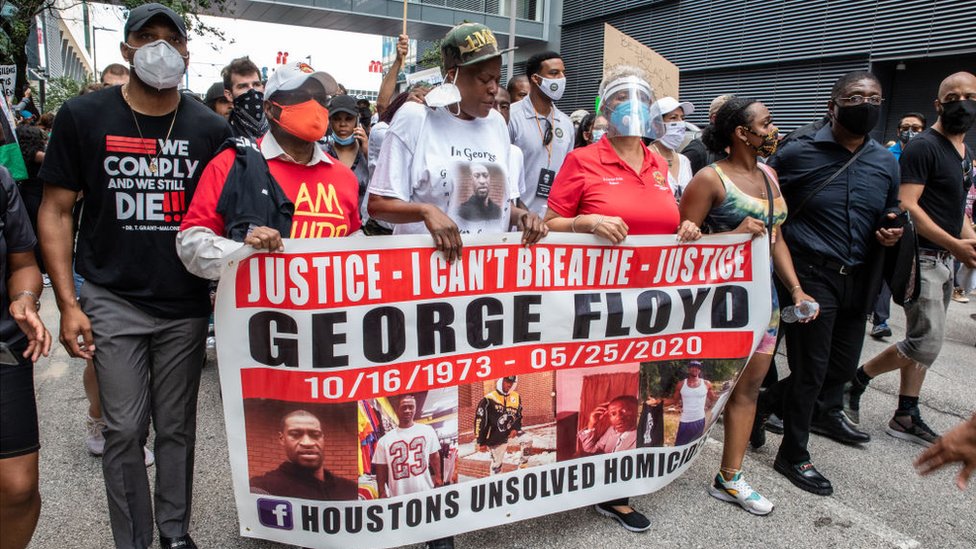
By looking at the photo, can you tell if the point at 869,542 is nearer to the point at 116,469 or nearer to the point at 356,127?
the point at 116,469

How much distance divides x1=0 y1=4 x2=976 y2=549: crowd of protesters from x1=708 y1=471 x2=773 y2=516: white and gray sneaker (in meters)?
0.01

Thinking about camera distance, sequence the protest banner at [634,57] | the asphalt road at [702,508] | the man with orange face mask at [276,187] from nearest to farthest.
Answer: the man with orange face mask at [276,187]
the asphalt road at [702,508]
the protest banner at [634,57]

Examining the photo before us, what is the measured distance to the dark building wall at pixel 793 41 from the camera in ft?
37.7

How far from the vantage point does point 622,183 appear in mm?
3168

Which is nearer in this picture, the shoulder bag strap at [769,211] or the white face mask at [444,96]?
the white face mask at [444,96]

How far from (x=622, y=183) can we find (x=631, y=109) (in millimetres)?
372

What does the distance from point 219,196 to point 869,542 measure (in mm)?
3264

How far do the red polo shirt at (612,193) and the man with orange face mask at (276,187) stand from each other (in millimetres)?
1022

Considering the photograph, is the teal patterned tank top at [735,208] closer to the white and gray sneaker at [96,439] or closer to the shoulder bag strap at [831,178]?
the shoulder bag strap at [831,178]

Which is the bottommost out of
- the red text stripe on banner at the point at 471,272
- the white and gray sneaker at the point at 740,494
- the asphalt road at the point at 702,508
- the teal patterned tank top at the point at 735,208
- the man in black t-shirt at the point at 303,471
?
the asphalt road at the point at 702,508

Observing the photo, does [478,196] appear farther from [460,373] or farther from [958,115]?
[958,115]

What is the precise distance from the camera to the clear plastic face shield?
3205 millimetres

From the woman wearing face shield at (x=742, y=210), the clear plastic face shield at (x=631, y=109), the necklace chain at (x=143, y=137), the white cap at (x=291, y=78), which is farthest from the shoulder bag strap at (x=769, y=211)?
the necklace chain at (x=143, y=137)

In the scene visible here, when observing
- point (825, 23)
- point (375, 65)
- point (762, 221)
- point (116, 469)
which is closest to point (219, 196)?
point (116, 469)
